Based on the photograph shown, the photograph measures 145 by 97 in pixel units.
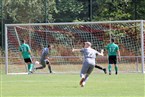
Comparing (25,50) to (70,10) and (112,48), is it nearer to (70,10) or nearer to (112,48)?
(112,48)

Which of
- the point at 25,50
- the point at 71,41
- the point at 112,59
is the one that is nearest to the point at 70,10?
the point at 71,41

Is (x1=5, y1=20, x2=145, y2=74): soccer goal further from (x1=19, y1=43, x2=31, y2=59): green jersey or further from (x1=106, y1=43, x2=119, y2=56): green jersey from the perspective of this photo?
(x1=106, y1=43, x2=119, y2=56): green jersey

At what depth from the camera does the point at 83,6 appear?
1778 inches

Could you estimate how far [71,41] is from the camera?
35.1m

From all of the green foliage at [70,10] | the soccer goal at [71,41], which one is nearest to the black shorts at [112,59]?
the soccer goal at [71,41]

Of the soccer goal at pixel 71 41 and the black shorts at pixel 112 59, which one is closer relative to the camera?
the black shorts at pixel 112 59

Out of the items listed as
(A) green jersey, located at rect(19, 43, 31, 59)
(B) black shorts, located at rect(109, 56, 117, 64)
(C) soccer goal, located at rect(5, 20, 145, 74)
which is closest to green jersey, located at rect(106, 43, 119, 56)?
(B) black shorts, located at rect(109, 56, 117, 64)

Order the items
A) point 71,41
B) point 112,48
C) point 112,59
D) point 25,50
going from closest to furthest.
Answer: point 112,48 → point 112,59 → point 25,50 → point 71,41

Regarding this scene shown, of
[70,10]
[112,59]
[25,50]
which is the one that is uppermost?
[70,10]

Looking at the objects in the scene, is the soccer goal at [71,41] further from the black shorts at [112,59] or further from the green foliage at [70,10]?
the green foliage at [70,10]

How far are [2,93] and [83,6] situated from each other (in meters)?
28.6

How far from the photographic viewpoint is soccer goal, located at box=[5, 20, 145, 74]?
33.9m

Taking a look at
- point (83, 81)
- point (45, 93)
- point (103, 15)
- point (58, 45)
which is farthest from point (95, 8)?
point (45, 93)

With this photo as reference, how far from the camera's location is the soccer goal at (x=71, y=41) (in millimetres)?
33906
